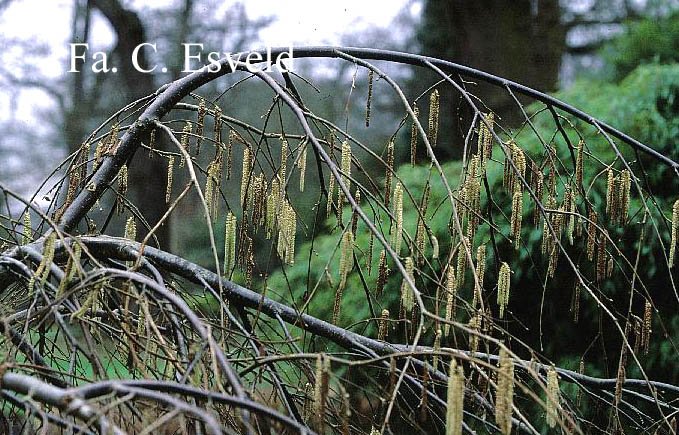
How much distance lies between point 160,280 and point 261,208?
8.8 inches

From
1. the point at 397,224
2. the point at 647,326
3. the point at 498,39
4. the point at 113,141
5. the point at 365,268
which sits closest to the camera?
the point at 397,224

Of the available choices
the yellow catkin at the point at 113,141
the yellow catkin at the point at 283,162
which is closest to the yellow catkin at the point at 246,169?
the yellow catkin at the point at 283,162

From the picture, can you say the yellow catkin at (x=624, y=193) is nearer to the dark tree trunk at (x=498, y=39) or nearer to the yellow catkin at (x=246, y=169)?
the yellow catkin at (x=246, y=169)

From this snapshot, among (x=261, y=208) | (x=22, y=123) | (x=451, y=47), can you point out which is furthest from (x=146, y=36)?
(x=261, y=208)

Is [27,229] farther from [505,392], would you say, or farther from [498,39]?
[498,39]

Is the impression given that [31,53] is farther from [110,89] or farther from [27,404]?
[27,404]

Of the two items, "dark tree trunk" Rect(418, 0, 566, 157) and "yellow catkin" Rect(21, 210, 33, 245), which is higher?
"dark tree trunk" Rect(418, 0, 566, 157)

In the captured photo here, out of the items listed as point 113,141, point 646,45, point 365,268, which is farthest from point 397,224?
point 646,45

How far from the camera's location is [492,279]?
2377 mm

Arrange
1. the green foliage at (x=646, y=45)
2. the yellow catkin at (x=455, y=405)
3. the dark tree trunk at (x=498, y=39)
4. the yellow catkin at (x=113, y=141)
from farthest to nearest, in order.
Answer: the dark tree trunk at (x=498, y=39), the green foliage at (x=646, y=45), the yellow catkin at (x=113, y=141), the yellow catkin at (x=455, y=405)

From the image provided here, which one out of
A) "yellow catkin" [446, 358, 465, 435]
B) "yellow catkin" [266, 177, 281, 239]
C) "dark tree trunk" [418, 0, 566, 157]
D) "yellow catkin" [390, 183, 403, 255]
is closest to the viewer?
"yellow catkin" [446, 358, 465, 435]

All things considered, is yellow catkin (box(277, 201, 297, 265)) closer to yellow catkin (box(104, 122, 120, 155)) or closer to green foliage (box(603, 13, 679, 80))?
yellow catkin (box(104, 122, 120, 155))

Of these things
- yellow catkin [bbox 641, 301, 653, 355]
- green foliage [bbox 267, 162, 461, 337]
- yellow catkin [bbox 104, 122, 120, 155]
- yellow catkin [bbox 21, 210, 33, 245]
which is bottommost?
green foliage [bbox 267, 162, 461, 337]

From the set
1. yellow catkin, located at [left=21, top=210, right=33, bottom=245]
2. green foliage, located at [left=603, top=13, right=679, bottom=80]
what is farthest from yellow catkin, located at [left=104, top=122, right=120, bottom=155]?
green foliage, located at [left=603, top=13, right=679, bottom=80]
